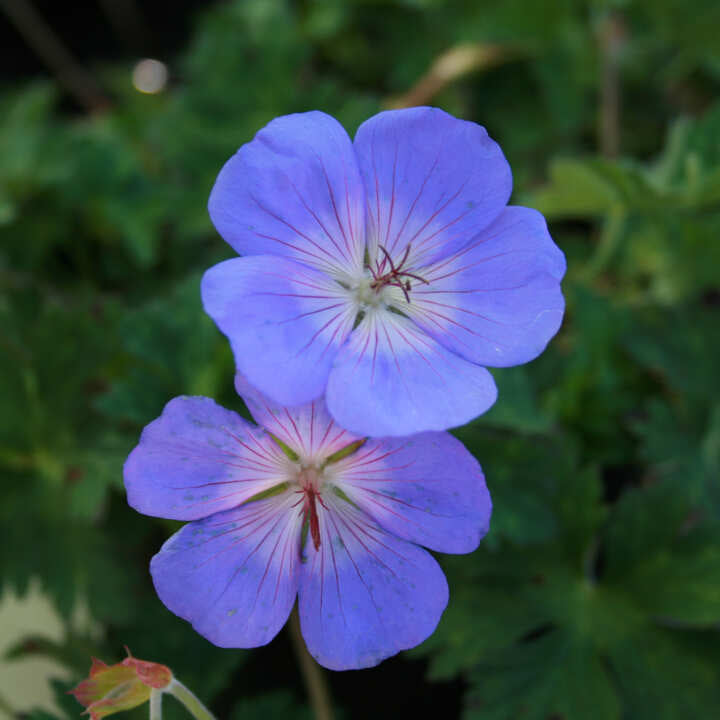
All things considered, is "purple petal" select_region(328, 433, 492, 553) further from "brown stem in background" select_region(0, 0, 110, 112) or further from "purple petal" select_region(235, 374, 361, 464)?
"brown stem in background" select_region(0, 0, 110, 112)

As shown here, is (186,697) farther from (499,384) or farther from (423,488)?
(499,384)

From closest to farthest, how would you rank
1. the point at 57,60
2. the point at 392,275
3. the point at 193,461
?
the point at 193,461, the point at 392,275, the point at 57,60

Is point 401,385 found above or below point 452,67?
below

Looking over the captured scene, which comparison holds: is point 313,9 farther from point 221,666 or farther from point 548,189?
point 221,666

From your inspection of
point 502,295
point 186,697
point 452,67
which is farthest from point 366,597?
point 452,67

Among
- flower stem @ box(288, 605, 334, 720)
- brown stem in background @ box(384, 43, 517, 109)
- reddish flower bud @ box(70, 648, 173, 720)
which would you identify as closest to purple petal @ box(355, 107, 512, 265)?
reddish flower bud @ box(70, 648, 173, 720)

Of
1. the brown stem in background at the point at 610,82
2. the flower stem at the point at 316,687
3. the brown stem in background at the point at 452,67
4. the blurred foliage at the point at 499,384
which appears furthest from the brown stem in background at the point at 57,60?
the flower stem at the point at 316,687

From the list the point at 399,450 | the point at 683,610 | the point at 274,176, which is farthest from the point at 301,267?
the point at 683,610
